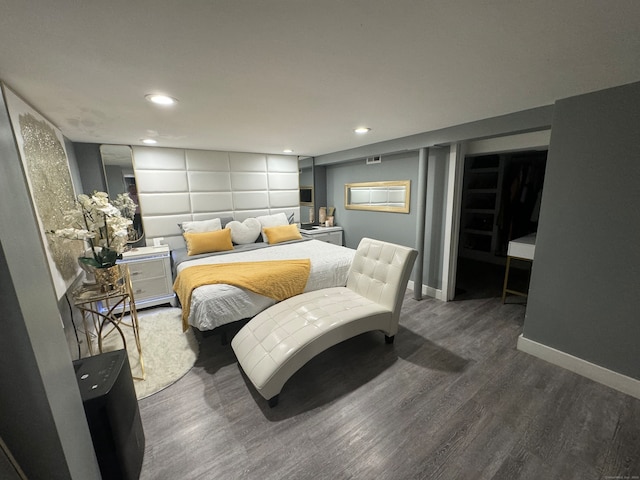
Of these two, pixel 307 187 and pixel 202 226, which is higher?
pixel 307 187

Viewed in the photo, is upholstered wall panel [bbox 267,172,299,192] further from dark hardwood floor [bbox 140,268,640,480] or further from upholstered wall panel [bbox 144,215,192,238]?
dark hardwood floor [bbox 140,268,640,480]

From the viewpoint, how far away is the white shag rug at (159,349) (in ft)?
6.66

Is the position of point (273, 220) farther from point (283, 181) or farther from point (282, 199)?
point (283, 181)

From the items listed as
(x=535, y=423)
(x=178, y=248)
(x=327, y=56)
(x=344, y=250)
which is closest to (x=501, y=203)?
(x=344, y=250)

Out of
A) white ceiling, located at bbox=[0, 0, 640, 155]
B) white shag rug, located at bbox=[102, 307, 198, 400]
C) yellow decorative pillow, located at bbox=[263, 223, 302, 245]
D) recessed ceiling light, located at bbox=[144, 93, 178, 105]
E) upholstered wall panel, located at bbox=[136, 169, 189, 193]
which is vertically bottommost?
white shag rug, located at bbox=[102, 307, 198, 400]

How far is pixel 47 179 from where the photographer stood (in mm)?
1965

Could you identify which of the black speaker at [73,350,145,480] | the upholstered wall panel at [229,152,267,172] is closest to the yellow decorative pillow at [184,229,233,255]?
the upholstered wall panel at [229,152,267,172]

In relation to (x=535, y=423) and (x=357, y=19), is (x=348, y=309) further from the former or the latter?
(x=357, y=19)

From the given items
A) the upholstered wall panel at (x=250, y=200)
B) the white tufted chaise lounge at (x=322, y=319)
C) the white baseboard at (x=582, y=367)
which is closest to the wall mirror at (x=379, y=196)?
the white tufted chaise lounge at (x=322, y=319)

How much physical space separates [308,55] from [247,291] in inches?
76.0

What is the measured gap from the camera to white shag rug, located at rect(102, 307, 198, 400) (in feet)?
6.66

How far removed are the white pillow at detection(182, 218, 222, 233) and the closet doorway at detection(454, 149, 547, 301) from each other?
3.71 m

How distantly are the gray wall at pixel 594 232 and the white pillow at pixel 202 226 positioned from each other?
3909 mm

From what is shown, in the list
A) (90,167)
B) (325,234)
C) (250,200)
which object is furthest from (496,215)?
(90,167)
